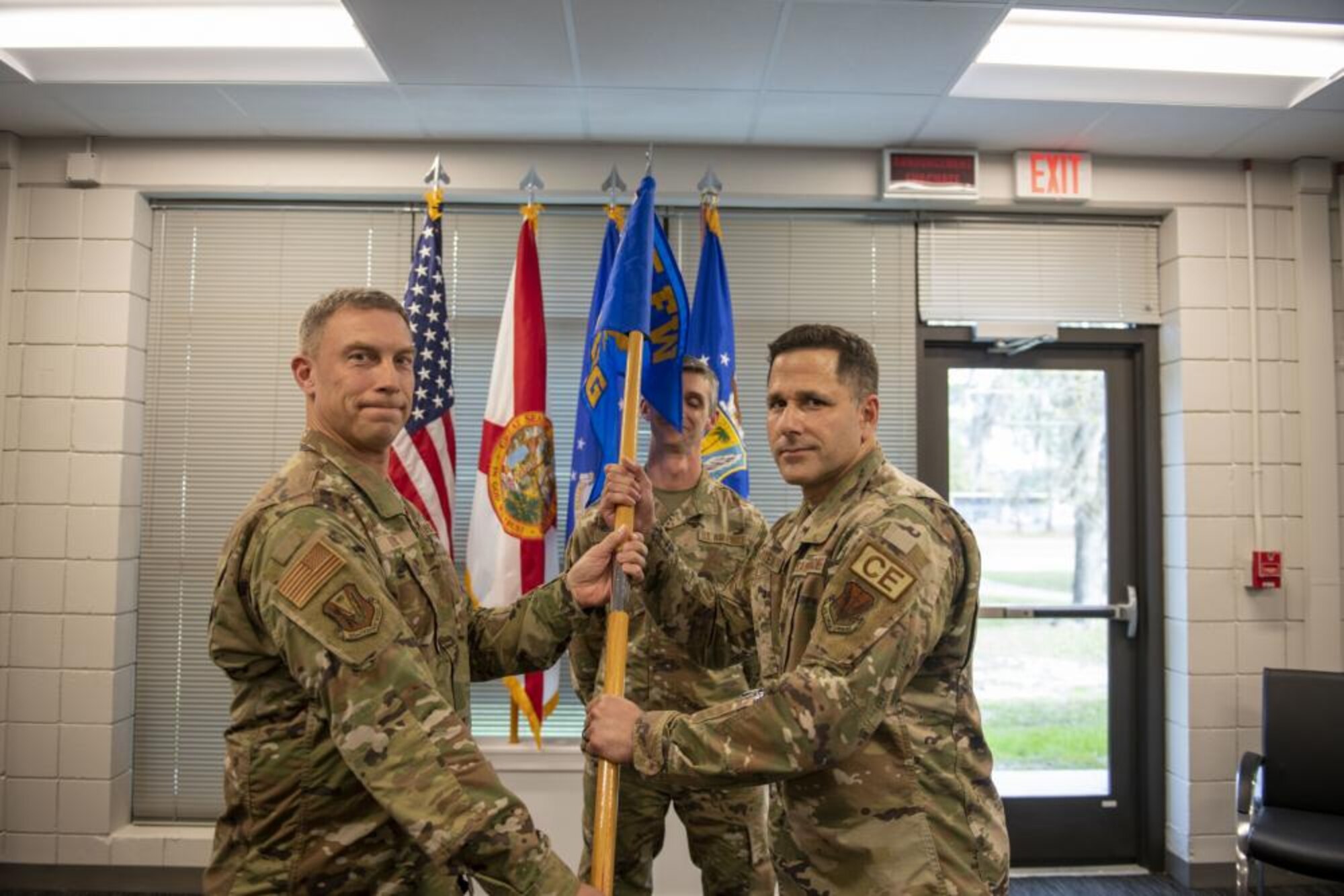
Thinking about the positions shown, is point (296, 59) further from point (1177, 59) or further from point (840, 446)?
point (1177, 59)

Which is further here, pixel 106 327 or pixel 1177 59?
pixel 106 327

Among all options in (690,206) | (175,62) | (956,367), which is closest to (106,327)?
(175,62)

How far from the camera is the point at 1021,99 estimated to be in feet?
10.8

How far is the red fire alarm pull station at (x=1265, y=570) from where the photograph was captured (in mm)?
3660

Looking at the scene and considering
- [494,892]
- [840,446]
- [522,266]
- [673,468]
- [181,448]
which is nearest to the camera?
[494,892]

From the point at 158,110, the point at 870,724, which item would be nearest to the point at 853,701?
the point at 870,724

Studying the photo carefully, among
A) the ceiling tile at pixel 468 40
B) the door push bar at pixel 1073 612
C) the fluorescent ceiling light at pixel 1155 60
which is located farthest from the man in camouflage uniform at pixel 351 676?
the door push bar at pixel 1073 612

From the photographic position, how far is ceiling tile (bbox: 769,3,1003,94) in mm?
2697

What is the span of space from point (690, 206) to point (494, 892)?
309cm

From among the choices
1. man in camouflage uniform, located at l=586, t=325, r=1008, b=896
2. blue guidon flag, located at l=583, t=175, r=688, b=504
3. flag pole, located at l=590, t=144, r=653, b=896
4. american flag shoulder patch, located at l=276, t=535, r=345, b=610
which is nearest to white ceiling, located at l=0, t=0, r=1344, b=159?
blue guidon flag, located at l=583, t=175, r=688, b=504

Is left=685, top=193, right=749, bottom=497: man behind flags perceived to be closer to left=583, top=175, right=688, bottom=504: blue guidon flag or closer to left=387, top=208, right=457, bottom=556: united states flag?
left=583, top=175, right=688, bottom=504: blue guidon flag

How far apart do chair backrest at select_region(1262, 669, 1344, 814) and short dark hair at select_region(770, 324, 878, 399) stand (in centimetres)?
254

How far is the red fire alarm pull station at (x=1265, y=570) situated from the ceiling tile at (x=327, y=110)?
396 centimetres

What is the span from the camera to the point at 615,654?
71.5 inches
